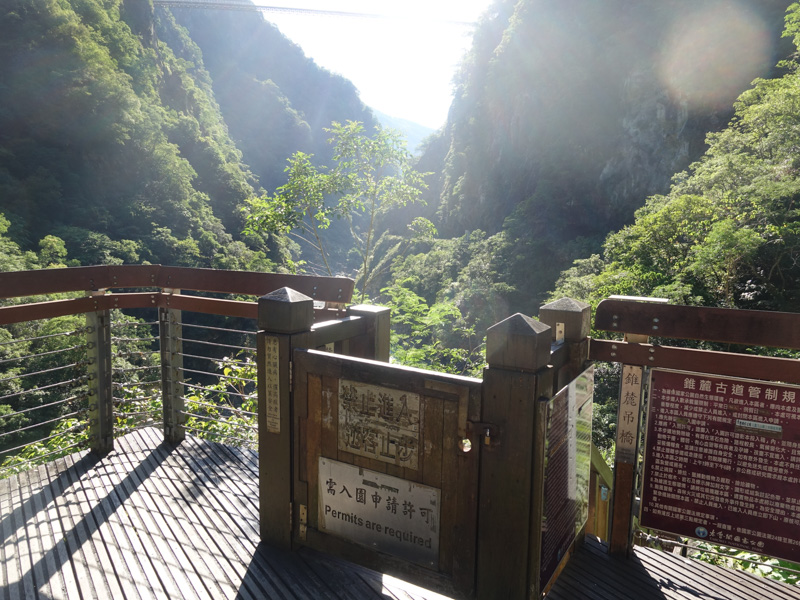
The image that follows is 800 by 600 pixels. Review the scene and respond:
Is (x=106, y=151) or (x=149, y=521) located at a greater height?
(x=106, y=151)

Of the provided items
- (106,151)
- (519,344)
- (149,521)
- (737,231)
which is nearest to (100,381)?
(149,521)

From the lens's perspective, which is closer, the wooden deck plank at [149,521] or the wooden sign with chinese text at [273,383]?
the wooden deck plank at [149,521]

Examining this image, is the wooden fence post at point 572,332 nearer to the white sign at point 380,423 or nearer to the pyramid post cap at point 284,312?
the white sign at point 380,423

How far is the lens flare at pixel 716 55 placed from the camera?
84.3ft

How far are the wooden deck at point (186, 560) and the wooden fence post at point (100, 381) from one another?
0.34 metres

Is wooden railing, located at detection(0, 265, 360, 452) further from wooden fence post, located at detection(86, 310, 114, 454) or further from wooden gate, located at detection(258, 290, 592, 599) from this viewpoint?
wooden gate, located at detection(258, 290, 592, 599)

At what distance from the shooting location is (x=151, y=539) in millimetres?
2143

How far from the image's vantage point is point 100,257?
22.8m

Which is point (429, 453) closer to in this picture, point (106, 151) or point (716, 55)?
point (716, 55)

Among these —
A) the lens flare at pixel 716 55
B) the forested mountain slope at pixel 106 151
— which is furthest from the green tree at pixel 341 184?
the lens flare at pixel 716 55

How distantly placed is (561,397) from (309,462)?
946 millimetres

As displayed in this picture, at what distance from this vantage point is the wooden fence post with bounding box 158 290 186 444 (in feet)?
9.80

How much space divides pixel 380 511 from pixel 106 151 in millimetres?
33097

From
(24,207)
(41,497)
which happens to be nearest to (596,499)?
(41,497)
